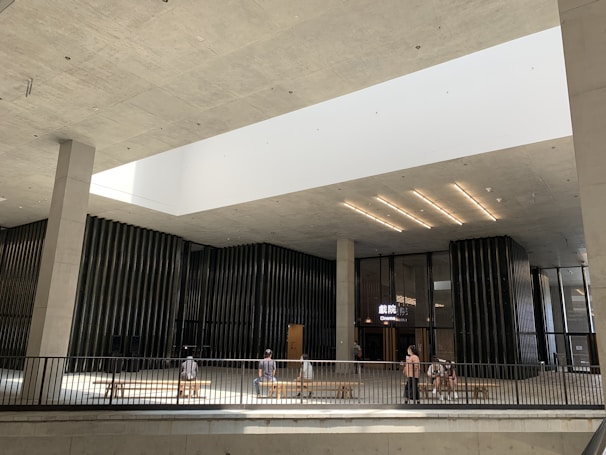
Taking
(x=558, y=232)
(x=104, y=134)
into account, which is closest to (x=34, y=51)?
(x=104, y=134)

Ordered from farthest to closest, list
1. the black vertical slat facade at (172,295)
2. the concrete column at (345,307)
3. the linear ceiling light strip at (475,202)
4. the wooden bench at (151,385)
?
1. the concrete column at (345,307)
2. the black vertical slat facade at (172,295)
3. the linear ceiling light strip at (475,202)
4. the wooden bench at (151,385)

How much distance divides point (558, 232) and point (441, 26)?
644 inches

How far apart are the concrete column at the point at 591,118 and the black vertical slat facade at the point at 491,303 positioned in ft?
57.1

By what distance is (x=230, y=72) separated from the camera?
31.4 ft

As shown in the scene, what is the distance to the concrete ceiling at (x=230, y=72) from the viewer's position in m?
7.75

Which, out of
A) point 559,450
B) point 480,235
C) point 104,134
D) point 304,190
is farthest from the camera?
point 480,235

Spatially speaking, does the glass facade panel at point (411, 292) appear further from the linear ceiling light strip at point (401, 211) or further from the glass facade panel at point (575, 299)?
the glass facade panel at point (575, 299)

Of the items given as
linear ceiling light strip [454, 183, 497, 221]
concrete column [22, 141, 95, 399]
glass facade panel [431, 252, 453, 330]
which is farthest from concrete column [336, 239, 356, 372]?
concrete column [22, 141, 95, 399]

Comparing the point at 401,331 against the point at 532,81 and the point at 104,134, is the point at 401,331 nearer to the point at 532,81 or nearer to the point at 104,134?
the point at 532,81

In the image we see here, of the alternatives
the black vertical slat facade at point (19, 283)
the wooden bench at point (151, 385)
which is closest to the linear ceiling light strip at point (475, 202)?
the wooden bench at point (151, 385)

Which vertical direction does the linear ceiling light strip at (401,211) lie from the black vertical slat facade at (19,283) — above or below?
above

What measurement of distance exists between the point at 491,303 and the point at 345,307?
712cm

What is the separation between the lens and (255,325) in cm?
2497

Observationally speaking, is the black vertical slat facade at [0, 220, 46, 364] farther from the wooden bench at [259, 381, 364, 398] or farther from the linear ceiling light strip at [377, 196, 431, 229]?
the linear ceiling light strip at [377, 196, 431, 229]
